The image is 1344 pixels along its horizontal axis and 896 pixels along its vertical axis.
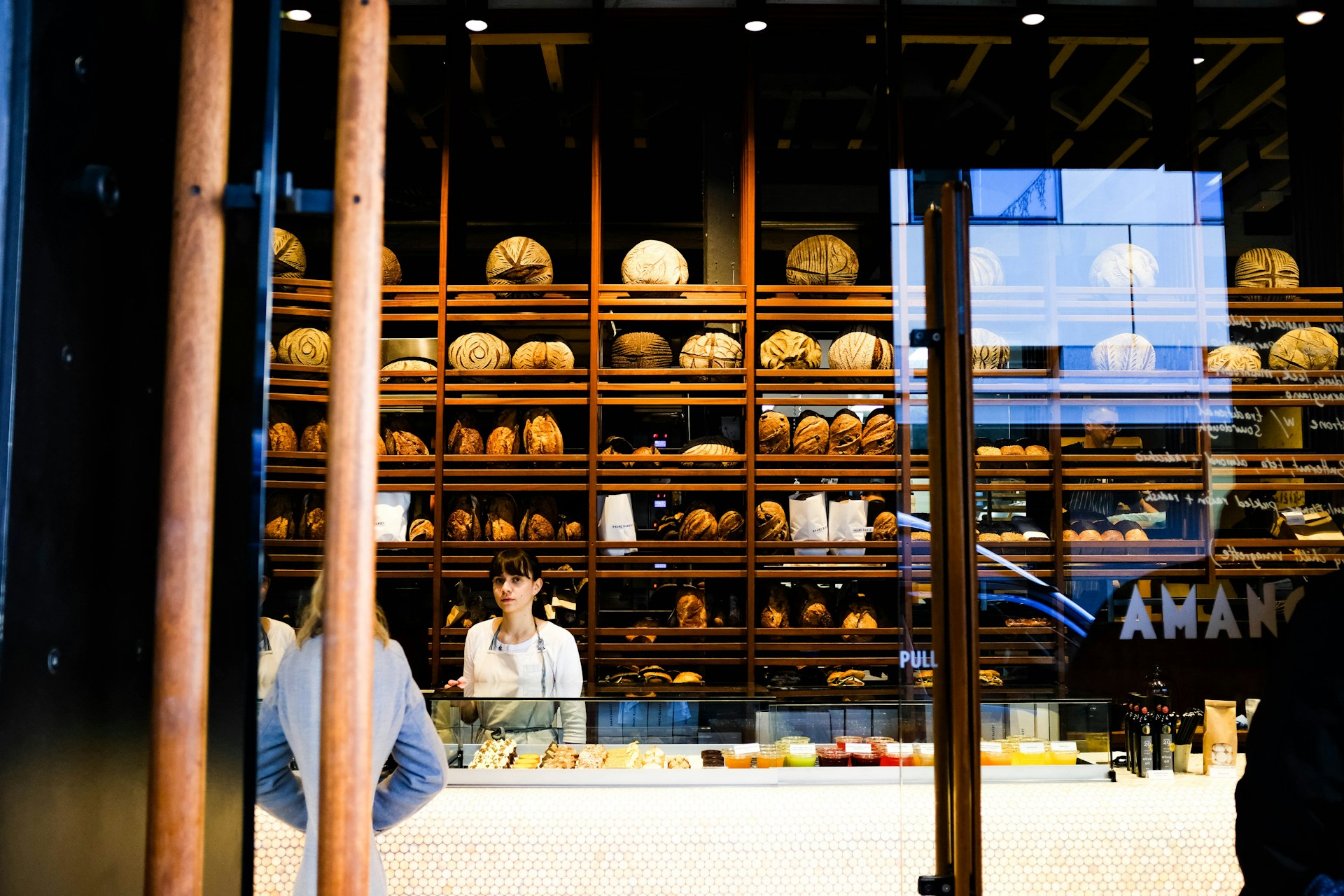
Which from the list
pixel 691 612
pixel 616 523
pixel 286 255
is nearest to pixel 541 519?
pixel 616 523

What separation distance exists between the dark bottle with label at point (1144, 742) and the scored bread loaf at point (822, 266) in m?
2.46

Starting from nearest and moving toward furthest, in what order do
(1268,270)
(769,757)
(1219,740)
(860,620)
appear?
(1268,270), (1219,740), (769,757), (860,620)

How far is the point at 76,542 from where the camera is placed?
656 millimetres

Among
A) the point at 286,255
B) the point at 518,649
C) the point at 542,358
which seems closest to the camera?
the point at 286,255

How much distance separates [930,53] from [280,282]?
12.5ft

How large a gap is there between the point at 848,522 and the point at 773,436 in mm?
514

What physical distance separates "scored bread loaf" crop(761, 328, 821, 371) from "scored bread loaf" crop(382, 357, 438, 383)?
4.99ft

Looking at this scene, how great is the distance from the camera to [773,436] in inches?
163

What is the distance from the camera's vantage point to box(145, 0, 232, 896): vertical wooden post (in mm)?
624

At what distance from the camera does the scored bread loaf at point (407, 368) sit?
414 centimetres

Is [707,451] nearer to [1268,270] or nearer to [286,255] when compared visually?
[1268,270]

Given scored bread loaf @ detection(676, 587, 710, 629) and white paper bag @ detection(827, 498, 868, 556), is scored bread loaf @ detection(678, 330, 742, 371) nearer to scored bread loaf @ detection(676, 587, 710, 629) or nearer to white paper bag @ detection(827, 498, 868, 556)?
white paper bag @ detection(827, 498, 868, 556)

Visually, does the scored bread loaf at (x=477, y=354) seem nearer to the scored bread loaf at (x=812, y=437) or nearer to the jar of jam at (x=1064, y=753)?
the scored bread loaf at (x=812, y=437)

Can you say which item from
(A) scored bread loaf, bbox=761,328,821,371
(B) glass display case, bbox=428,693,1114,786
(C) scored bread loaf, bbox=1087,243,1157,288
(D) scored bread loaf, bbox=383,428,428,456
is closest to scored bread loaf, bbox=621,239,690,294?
(A) scored bread loaf, bbox=761,328,821,371
